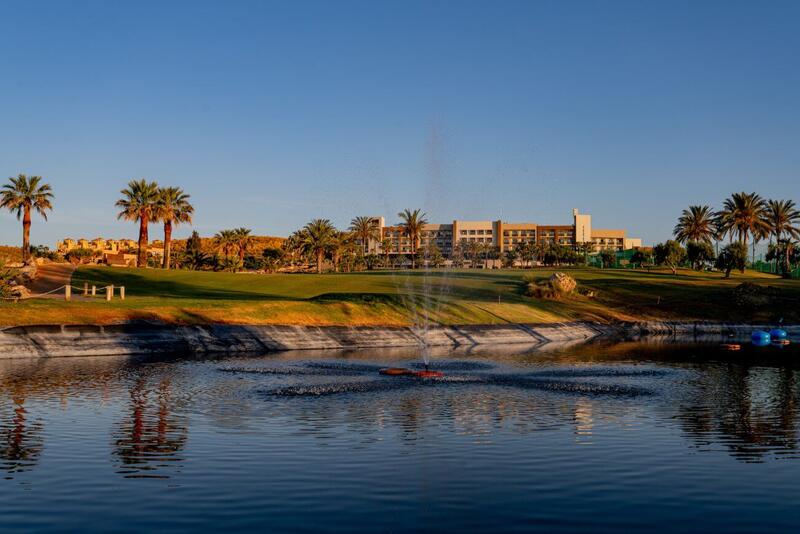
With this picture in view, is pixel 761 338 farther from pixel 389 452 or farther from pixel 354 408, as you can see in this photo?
pixel 389 452

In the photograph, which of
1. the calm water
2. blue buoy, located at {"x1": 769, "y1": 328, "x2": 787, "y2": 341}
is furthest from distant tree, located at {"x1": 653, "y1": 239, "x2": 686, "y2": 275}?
the calm water

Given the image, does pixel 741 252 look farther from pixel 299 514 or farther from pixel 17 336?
pixel 299 514

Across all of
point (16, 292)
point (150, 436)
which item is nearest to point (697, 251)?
point (16, 292)

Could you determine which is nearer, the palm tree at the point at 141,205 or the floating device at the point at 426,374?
the floating device at the point at 426,374

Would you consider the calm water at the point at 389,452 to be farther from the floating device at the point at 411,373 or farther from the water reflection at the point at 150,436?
the floating device at the point at 411,373

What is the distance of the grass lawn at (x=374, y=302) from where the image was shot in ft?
226

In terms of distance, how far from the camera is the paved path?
89.1 meters

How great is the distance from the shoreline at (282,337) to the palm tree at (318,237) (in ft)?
300

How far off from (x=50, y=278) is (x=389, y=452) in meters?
86.9

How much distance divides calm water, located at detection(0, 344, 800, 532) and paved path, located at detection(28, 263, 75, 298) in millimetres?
45246

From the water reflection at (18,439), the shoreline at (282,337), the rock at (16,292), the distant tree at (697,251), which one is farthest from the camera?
the distant tree at (697,251)

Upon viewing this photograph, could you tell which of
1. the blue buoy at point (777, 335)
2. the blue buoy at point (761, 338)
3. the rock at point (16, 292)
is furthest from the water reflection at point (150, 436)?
the blue buoy at point (777, 335)

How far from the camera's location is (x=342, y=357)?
2382 inches

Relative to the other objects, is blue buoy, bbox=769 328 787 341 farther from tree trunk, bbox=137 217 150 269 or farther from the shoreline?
tree trunk, bbox=137 217 150 269
